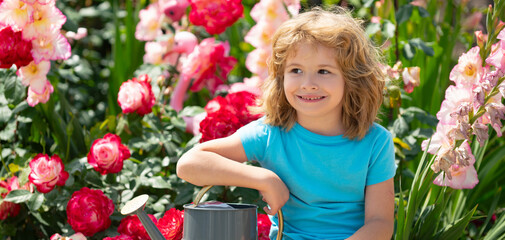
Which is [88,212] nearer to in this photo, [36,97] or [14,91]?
[36,97]

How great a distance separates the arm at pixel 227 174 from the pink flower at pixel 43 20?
79 centimetres

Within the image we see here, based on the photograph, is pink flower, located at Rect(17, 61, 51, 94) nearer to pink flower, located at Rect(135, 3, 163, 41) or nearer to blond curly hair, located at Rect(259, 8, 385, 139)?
pink flower, located at Rect(135, 3, 163, 41)

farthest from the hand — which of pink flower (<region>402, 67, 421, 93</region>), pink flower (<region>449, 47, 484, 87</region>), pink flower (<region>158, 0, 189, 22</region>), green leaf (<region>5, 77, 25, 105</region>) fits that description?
pink flower (<region>158, 0, 189, 22</region>)

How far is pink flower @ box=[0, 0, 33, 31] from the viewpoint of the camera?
1.84 meters

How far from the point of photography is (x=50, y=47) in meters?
1.92

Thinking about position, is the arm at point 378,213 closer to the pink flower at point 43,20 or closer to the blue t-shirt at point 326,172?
the blue t-shirt at point 326,172

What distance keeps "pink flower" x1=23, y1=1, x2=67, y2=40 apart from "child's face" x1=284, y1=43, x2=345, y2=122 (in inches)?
35.0

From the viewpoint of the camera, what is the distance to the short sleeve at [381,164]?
4.68 feet

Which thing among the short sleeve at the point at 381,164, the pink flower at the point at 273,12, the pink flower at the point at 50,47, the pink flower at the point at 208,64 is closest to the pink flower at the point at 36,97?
the pink flower at the point at 50,47

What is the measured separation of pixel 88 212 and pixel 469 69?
3.70 ft

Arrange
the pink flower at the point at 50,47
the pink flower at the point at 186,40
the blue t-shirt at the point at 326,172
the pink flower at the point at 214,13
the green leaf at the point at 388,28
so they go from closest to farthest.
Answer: the blue t-shirt at the point at 326,172 < the pink flower at the point at 50,47 < the green leaf at the point at 388,28 < the pink flower at the point at 214,13 < the pink flower at the point at 186,40

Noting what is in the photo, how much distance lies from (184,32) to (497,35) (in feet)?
3.97

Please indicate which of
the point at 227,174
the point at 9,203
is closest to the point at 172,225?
the point at 227,174

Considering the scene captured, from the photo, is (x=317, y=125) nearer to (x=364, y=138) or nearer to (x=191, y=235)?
(x=364, y=138)
